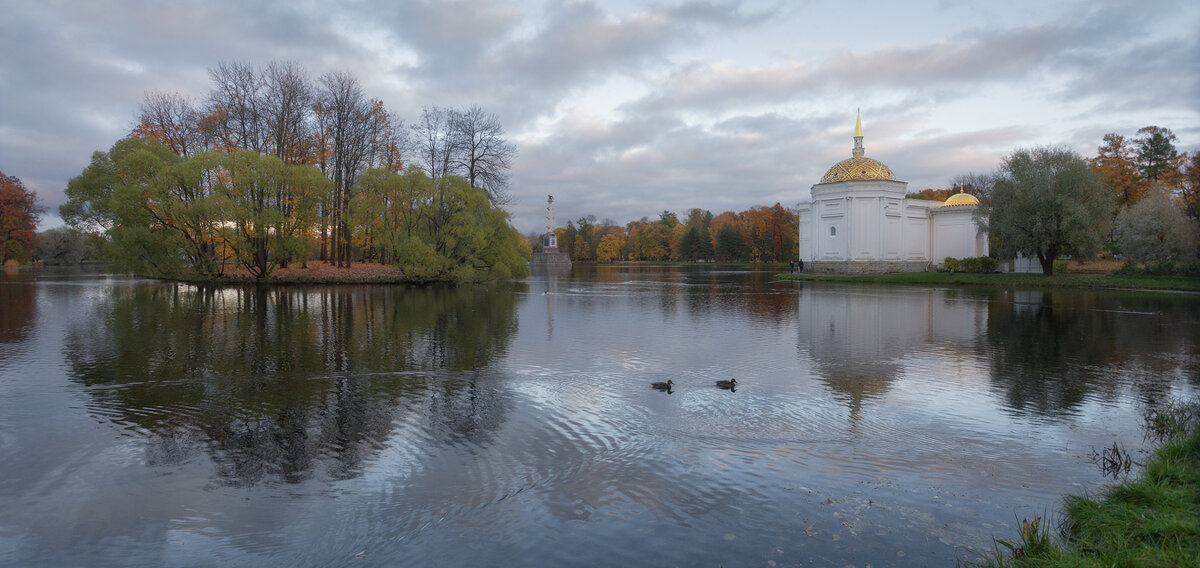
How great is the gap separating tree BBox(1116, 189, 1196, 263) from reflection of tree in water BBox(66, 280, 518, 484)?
128 feet

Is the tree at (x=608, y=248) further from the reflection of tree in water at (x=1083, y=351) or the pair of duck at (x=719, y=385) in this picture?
the pair of duck at (x=719, y=385)

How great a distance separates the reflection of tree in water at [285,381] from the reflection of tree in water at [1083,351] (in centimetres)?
822

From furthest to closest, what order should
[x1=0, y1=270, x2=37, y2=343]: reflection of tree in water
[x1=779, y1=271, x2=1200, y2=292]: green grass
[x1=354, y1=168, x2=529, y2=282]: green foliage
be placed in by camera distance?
[x1=354, y1=168, x2=529, y2=282]: green foliage → [x1=779, y1=271, x2=1200, y2=292]: green grass → [x1=0, y1=270, x2=37, y2=343]: reflection of tree in water

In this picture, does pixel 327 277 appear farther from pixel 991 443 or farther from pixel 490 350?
pixel 991 443

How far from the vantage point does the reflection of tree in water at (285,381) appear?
6.89 m

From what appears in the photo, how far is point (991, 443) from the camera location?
23.1ft

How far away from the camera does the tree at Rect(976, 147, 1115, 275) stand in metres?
36.4

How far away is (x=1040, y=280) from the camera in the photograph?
37438 millimetres

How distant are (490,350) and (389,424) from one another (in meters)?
5.77

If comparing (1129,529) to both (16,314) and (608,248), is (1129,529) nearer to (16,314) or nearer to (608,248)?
(16,314)

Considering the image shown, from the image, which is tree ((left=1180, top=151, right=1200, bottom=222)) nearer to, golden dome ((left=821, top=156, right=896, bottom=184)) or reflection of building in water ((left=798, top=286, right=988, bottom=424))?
golden dome ((left=821, top=156, right=896, bottom=184))

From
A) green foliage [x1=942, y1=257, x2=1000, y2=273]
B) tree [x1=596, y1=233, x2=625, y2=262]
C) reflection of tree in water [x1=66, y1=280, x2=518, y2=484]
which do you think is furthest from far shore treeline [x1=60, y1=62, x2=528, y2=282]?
tree [x1=596, y1=233, x2=625, y2=262]

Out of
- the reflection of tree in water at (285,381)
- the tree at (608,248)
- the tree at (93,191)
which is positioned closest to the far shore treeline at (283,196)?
the tree at (93,191)

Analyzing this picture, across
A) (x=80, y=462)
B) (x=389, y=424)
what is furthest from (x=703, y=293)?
(x=80, y=462)
